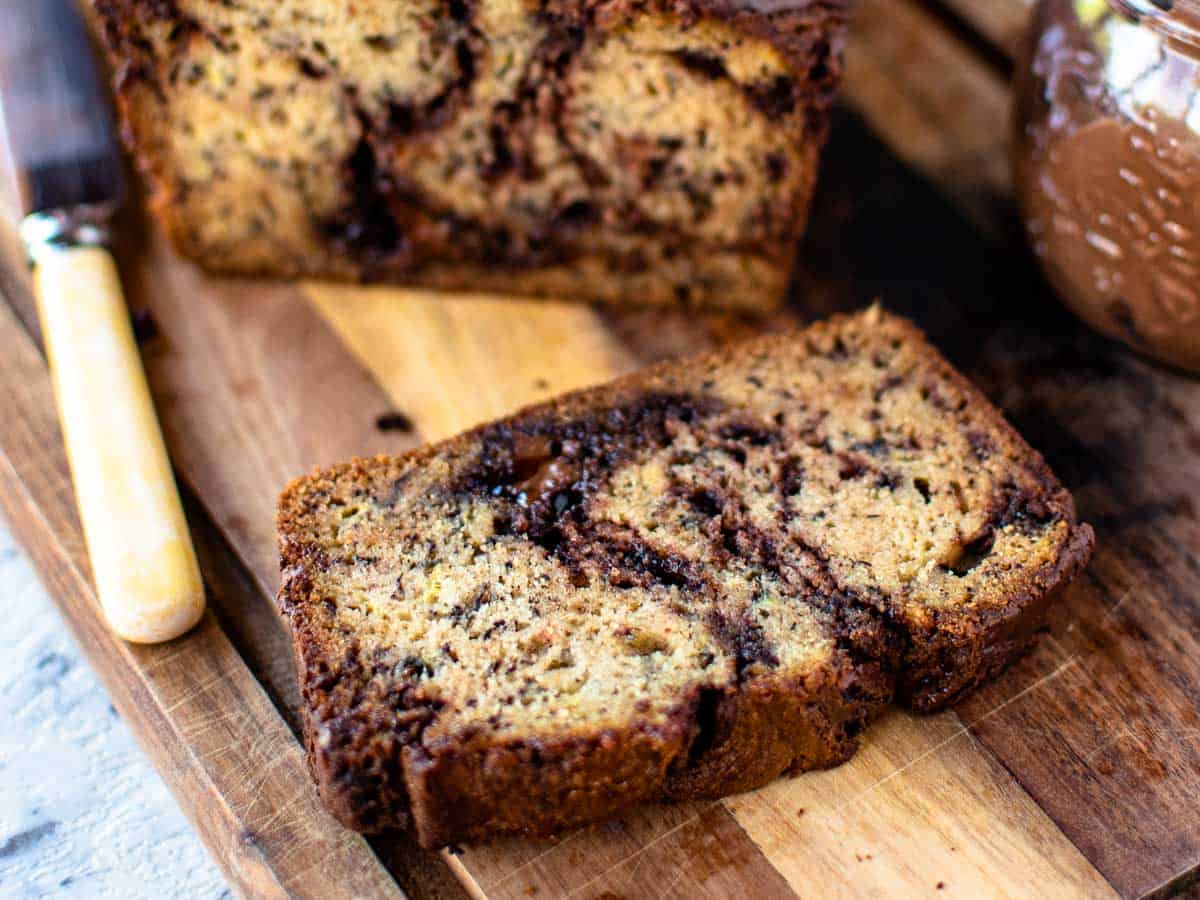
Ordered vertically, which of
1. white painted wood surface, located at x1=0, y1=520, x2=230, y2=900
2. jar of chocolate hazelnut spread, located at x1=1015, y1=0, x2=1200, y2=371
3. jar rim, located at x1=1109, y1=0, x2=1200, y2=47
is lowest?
white painted wood surface, located at x1=0, y1=520, x2=230, y2=900

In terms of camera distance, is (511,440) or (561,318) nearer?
(511,440)

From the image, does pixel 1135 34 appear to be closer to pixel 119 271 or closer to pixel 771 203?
pixel 771 203

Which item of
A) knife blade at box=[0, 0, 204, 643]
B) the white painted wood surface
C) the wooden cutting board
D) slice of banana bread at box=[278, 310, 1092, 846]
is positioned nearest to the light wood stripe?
the wooden cutting board

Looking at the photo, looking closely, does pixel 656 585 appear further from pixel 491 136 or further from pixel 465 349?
pixel 491 136

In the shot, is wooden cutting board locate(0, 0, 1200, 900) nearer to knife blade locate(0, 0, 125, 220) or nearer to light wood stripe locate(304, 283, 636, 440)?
light wood stripe locate(304, 283, 636, 440)

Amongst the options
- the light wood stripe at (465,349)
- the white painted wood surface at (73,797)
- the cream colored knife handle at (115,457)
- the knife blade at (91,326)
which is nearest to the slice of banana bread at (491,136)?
the light wood stripe at (465,349)

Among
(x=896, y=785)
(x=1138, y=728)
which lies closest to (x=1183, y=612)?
(x=1138, y=728)
